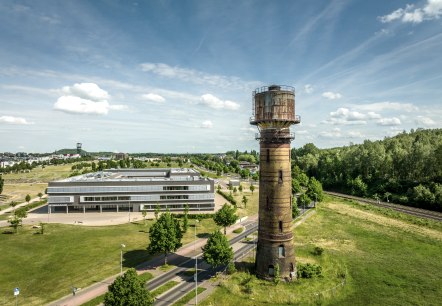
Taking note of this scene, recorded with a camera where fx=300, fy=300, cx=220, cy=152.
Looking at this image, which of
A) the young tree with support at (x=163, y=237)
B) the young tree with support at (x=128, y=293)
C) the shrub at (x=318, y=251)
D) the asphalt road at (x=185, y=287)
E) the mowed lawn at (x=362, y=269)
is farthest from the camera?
the shrub at (x=318, y=251)

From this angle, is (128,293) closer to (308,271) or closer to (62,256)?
(308,271)

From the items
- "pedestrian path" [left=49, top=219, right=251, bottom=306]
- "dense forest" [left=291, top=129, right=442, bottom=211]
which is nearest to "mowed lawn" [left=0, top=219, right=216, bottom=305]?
"pedestrian path" [left=49, top=219, right=251, bottom=306]

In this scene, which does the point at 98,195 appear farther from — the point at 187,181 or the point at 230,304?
the point at 230,304

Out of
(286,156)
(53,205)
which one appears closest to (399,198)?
(286,156)

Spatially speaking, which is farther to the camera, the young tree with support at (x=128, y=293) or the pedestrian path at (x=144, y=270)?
the pedestrian path at (x=144, y=270)

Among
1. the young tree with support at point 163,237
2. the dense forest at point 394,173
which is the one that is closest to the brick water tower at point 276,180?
the young tree with support at point 163,237

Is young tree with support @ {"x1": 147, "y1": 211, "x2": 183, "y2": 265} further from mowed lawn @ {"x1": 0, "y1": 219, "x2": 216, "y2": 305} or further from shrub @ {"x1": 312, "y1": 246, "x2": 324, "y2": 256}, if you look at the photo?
shrub @ {"x1": 312, "y1": 246, "x2": 324, "y2": 256}

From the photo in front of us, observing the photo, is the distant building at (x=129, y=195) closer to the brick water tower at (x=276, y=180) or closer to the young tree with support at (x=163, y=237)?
the young tree with support at (x=163, y=237)
